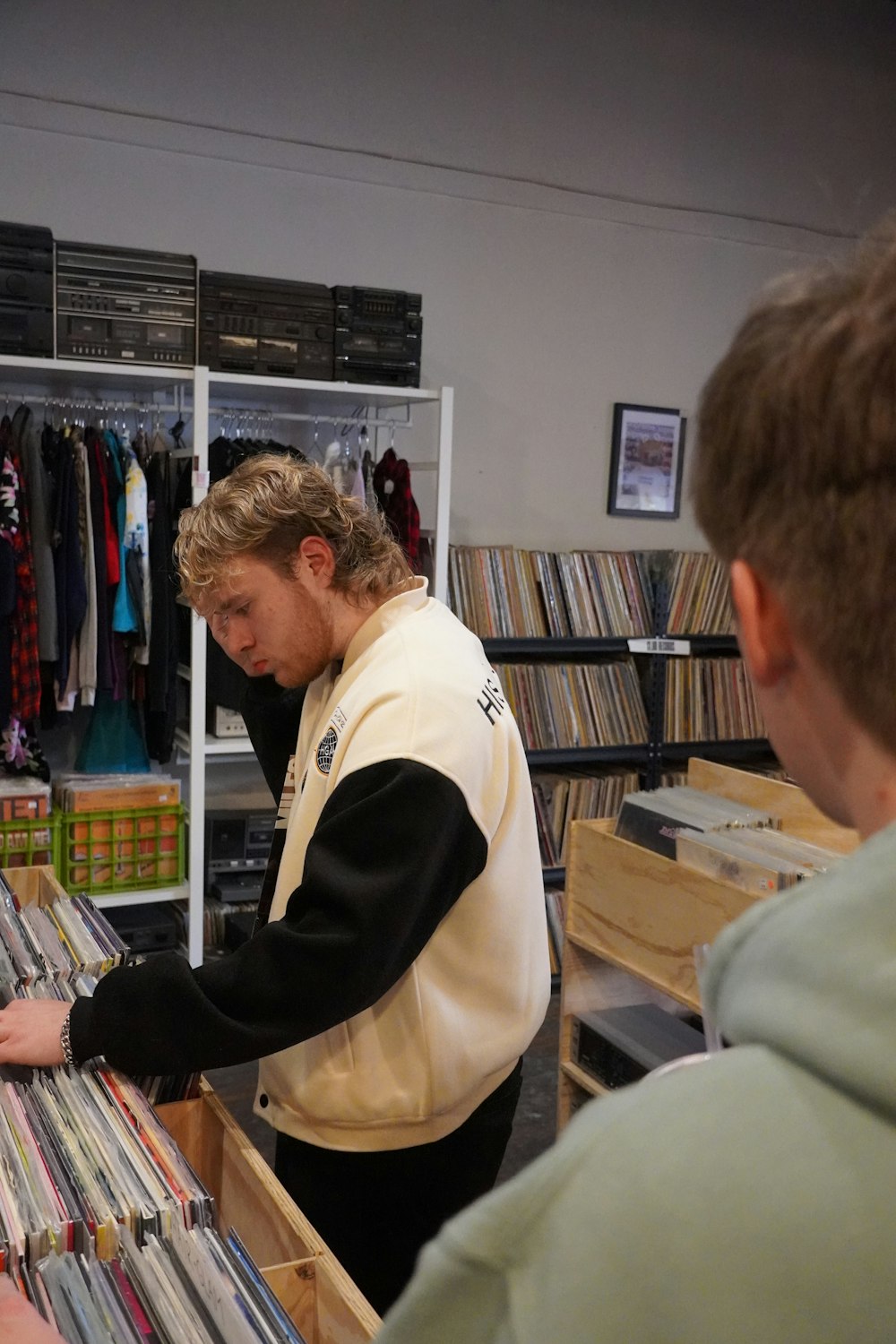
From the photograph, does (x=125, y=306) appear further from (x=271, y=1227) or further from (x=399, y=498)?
(x=271, y=1227)

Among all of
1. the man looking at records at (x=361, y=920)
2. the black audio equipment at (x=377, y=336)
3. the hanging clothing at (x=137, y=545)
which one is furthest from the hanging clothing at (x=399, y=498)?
the man looking at records at (x=361, y=920)

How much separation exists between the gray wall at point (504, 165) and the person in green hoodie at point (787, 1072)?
12.8 ft

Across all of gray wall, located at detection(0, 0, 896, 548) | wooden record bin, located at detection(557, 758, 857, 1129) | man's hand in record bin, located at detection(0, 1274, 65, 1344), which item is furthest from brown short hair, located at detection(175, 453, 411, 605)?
gray wall, located at detection(0, 0, 896, 548)

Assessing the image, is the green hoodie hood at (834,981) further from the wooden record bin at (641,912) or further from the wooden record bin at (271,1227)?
the wooden record bin at (641,912)

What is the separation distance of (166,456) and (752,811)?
7.04 ft

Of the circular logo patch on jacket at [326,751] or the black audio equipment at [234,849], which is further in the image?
the black audio equipment at [234,849]

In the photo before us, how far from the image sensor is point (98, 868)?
3619 millimetres

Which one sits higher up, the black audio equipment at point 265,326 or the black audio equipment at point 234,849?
the black audio equipment at point 265,326

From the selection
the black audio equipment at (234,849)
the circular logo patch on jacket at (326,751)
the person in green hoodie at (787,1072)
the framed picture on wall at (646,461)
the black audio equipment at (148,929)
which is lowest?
the black audio equipment at (148,929)

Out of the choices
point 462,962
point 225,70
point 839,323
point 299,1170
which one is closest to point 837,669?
point 839,323

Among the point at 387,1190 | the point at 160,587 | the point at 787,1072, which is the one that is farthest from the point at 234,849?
the point at 787,1072

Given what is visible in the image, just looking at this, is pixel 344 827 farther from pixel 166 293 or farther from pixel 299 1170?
pixel 166 293

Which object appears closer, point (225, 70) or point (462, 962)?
point (462, 962)

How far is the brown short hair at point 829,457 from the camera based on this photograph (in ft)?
1.56
